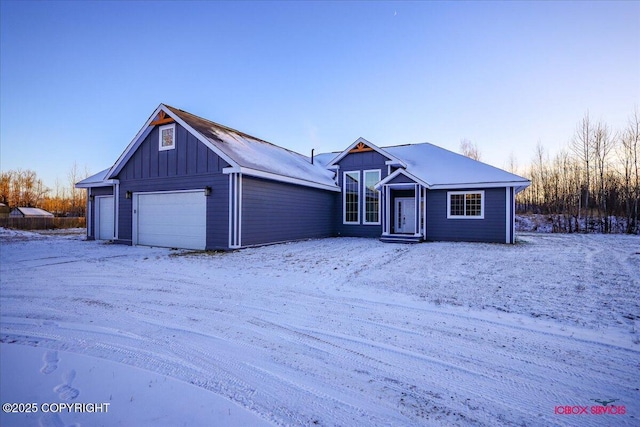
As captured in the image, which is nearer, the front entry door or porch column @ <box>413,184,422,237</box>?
porch column @ <box>413,184,422,237</box>

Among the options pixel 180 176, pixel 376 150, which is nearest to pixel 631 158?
pixel 376 150

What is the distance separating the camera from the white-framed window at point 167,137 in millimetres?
11750

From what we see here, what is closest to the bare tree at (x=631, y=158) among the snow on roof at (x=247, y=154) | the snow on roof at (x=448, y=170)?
the snow on roof at (x=448, y=170)

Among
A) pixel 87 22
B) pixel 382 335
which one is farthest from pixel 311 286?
pixel 87 22

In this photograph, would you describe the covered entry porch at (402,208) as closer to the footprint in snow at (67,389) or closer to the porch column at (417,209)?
the porch column at (417,209)

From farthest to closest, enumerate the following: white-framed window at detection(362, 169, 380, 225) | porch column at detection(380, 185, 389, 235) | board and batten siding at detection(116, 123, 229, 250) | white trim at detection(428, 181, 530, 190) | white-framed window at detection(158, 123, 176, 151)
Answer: white-framed window at detection(362, 169, 380, 225) → porch column at detection(380, 185, 389, 235) → white trim at detection(428, 181, 530, 190) → white-framed window at detection(158, 123, 176, 151) → board and batten siding at detection(116, 123, 229, 250)

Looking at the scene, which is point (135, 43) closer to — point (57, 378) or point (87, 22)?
point (87, 22)

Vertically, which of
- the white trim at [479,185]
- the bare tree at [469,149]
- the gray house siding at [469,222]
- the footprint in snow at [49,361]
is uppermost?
the bare tree at [469,149]

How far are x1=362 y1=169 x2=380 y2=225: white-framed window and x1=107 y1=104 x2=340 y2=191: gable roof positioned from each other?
1683 millimetres

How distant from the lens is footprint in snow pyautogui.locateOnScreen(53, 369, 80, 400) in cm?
260

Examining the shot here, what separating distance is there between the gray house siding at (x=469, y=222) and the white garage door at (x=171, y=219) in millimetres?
9319

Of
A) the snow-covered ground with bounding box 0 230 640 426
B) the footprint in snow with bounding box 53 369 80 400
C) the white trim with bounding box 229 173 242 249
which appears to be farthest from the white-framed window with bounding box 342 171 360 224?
the footprint in snow with bounding box 53 369 80 400

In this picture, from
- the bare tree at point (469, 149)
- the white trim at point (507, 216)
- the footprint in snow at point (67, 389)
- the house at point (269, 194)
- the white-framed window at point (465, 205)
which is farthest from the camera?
the bare tree at point (469, 149)

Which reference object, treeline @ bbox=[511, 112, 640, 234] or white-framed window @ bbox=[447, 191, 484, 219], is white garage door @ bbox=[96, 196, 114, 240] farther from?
treeline @ bbox=[511, 112, 640, 234]
